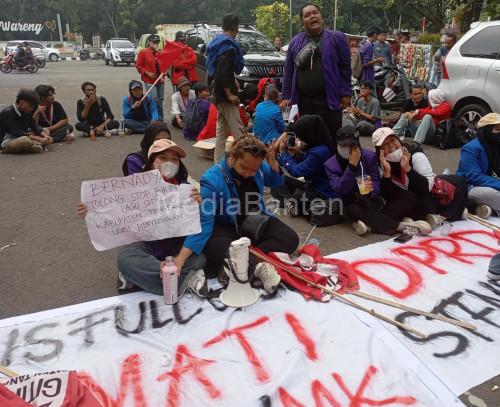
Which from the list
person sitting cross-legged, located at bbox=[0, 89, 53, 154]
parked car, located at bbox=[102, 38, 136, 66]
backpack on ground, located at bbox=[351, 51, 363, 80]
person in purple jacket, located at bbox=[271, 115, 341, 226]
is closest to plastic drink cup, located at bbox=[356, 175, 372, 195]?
person in purple jacket, located at bbox=[271, 115, 341, 226]

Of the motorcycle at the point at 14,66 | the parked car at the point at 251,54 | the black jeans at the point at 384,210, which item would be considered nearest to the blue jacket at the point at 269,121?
the black jeans at the point at 384,210

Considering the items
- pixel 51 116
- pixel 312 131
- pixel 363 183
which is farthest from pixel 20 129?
pixel 363 183

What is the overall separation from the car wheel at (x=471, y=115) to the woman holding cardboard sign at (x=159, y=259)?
5378 mm

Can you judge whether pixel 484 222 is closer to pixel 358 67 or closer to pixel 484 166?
pixel 484 166

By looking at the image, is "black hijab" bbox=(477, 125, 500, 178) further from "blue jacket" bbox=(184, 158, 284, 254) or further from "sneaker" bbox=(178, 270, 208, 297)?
"sneaker" bbox=(178, 270, 208, 297)

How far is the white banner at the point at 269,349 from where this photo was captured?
223cm

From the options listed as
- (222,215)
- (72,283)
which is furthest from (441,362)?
(72,283)

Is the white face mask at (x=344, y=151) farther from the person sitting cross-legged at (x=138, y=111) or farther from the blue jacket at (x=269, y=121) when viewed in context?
the person sitting cross-legged at (x=138, y=111)

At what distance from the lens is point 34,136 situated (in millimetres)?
7266

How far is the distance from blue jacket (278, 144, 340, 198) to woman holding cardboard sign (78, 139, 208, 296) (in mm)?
1548

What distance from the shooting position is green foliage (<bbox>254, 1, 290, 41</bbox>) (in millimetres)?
28683

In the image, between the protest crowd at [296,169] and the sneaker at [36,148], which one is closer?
the protest crowd at [296,169]

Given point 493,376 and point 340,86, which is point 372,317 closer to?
point 493,376

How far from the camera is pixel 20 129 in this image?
278 inches
